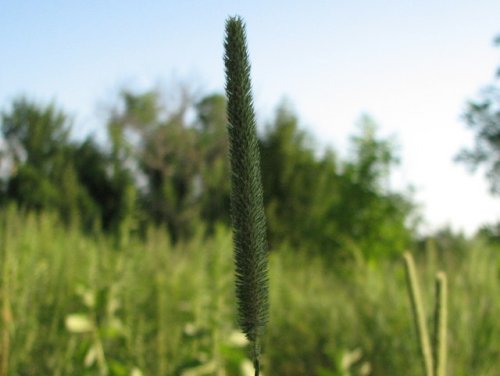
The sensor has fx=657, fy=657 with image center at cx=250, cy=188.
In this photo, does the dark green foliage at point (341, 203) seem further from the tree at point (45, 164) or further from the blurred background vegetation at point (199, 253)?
the tree at point (45, 164)

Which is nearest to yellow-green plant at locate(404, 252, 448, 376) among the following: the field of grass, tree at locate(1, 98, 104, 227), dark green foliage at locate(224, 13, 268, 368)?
dark green foliage at locate(224, 13, 268, 368)

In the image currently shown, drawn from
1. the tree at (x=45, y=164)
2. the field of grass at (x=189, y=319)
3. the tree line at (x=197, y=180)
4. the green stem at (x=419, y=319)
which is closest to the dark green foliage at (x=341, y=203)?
the tree line at (x=197, y=180)

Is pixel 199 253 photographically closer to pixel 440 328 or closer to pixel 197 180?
pixel 440 328

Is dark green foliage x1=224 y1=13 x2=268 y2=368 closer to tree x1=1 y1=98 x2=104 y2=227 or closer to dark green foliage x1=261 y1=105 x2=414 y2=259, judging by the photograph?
dark green foliage x1=261 y1=105 x2=414 y2=259

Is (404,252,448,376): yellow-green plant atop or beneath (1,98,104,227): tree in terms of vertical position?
beneath

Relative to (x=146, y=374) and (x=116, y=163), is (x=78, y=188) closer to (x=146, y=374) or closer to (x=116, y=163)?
(x=116, y=163)

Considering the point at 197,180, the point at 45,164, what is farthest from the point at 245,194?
the point at 197,180

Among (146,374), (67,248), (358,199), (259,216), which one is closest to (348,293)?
(67,248)
